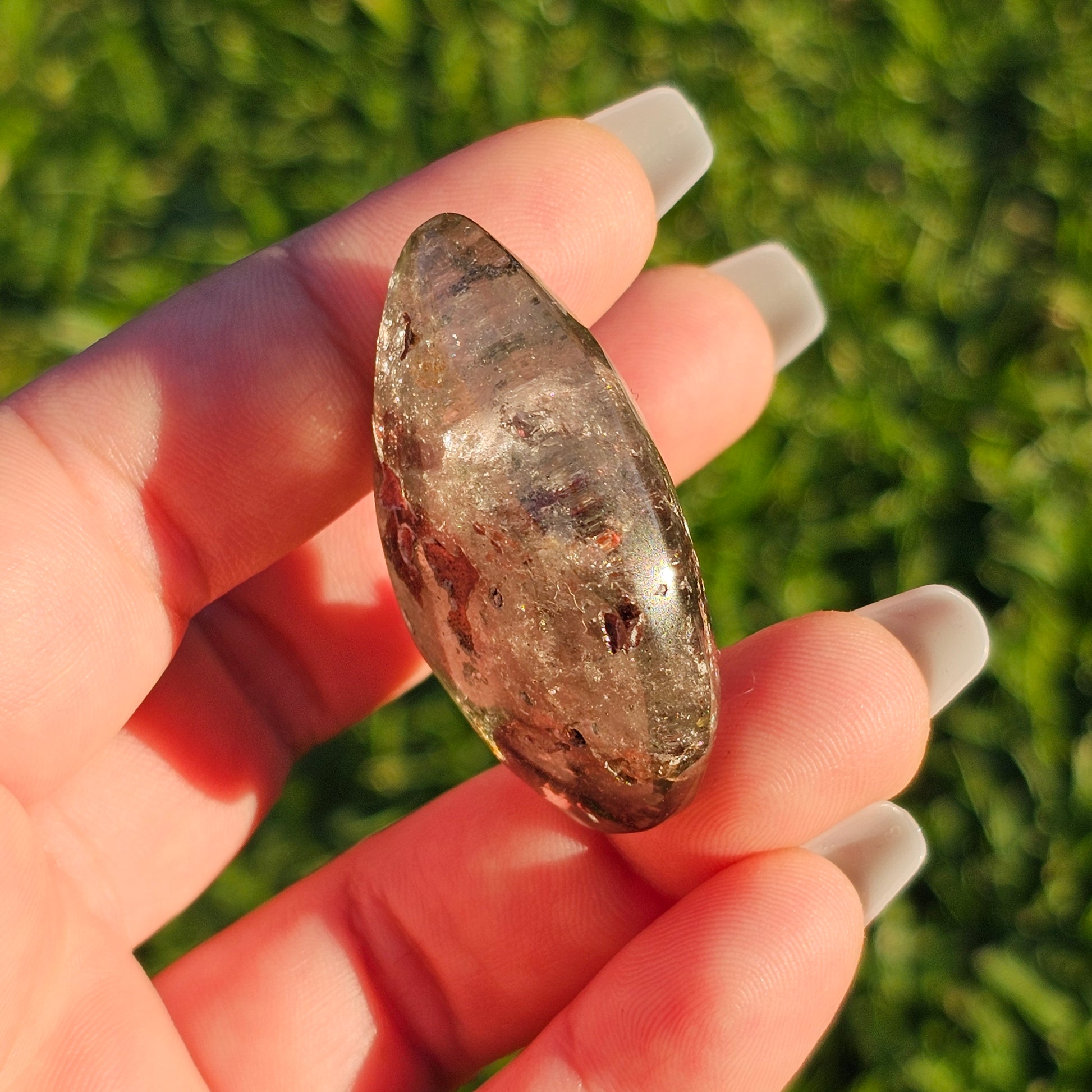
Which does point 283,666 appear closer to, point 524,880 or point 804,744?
point 524,880

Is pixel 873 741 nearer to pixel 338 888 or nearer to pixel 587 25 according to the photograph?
pixel 338 888

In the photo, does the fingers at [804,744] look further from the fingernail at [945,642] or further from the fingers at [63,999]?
the fingers at [63,999]

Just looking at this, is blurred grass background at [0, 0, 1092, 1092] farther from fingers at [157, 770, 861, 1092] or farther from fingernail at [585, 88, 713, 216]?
fingernail at [585, 88, 713, 216]

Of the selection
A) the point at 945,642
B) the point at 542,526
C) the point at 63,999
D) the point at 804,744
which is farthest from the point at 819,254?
the point at 63,999

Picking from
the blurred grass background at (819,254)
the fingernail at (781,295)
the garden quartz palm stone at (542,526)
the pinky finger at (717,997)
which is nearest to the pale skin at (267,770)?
the pinky finger at (717,997)

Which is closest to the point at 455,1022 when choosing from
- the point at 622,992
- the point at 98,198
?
the point at 622,992
